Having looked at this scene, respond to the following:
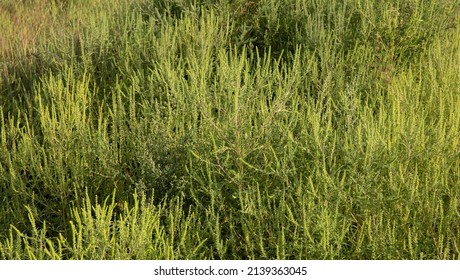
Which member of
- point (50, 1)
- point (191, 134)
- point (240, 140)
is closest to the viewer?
point (240, 140)

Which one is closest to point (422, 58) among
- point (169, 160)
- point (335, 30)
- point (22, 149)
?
point (335, 30)

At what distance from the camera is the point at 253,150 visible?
2.53 meters

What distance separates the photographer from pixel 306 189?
2330mm

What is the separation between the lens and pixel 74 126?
311cm

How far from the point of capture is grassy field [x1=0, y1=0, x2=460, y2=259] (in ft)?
7.47

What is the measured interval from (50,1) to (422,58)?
13.0 ft

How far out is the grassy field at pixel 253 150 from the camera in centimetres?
228

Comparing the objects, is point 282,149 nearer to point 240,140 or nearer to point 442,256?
point 240,140

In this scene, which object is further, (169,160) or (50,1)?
(50,1)

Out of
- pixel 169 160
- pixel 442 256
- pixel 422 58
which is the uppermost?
pixel 422 58

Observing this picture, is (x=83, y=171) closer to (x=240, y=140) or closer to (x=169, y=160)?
(x=169, y=160)
